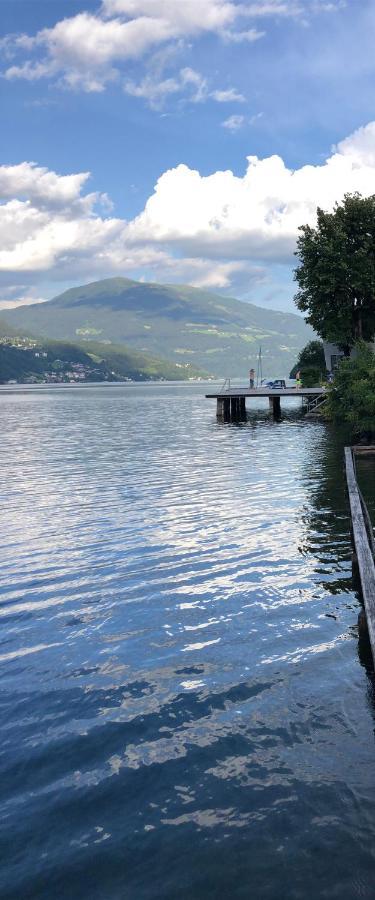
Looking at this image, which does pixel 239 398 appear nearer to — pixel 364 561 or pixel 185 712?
pixel 364 561

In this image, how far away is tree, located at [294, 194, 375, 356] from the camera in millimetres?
62000

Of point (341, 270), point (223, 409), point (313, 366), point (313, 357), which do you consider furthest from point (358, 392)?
point (313, 357)

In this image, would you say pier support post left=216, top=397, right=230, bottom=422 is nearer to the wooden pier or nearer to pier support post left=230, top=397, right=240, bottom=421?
the wooden pier

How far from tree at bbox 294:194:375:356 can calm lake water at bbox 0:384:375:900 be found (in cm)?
4561

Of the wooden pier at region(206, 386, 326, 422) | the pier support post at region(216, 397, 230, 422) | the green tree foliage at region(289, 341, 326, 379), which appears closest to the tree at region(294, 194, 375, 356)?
the wooden pier at region(206, 386, 326, 422)

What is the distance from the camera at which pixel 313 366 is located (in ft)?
350

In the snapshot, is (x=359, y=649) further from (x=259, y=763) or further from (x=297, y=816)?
(x=297, y=816)

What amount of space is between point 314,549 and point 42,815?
452 inches

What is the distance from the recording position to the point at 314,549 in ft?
56.9

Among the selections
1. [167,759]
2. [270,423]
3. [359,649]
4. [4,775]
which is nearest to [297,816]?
[167,759]

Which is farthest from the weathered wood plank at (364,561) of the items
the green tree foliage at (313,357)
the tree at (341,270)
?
the green tree foliage at (313,357)

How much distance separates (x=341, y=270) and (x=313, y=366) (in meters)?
45.0

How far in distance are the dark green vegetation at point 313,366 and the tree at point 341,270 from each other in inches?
1039

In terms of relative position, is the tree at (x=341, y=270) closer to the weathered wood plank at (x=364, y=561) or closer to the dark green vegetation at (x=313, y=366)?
the dark green vegetation at (x=313, y=366)
